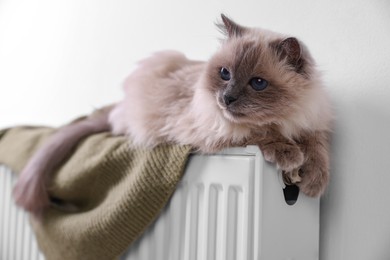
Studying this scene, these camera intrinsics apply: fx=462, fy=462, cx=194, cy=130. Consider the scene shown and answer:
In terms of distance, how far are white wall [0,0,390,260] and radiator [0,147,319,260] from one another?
4.9 inches

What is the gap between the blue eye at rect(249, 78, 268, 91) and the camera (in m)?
1.06

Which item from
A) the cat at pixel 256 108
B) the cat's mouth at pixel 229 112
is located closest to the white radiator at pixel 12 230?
the cat at pixel 256 108

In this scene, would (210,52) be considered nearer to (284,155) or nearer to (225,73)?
(225,73)

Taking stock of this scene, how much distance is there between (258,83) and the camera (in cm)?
106

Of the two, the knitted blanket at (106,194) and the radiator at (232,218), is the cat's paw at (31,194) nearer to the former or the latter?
the knitted blanket at (106,194)

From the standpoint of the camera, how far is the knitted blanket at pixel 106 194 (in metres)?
1.17

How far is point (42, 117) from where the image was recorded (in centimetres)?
221

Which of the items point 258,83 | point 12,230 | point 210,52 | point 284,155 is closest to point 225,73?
point 258,83

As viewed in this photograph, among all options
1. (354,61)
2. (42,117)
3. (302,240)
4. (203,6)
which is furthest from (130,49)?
(302,240)

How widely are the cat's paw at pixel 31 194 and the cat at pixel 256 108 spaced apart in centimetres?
34

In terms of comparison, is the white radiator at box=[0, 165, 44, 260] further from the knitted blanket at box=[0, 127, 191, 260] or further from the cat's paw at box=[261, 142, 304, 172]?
the cat's paw at box=[261, 142, 304, 172]

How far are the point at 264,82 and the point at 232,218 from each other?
324 millimetres

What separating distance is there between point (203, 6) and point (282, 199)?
0.81m

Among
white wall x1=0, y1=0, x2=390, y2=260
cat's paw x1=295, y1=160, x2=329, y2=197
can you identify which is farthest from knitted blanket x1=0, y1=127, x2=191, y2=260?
white wall x1=0, y1=0, x2=390, y2=260
